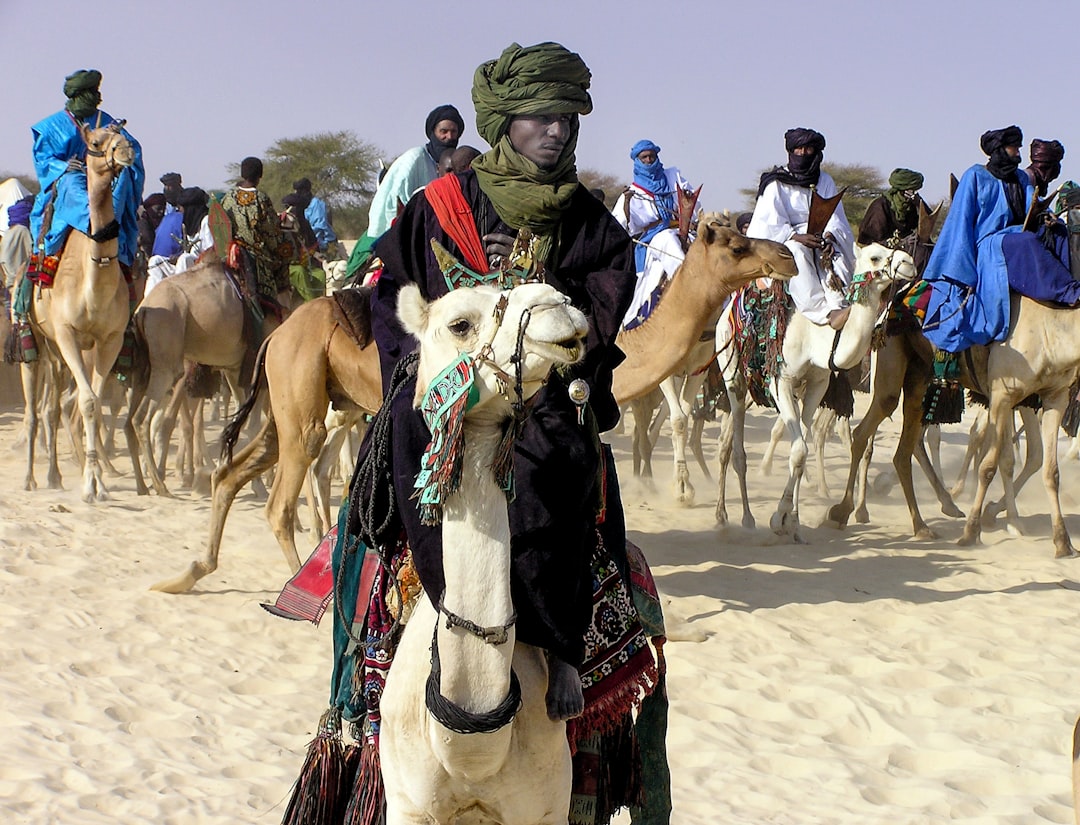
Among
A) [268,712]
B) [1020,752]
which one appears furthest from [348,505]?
[1020,752]

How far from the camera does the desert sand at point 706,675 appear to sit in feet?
16.2

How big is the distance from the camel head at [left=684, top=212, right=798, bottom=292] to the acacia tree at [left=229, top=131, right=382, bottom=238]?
31.2 meters

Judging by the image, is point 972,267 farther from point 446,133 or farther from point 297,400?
point 297,400

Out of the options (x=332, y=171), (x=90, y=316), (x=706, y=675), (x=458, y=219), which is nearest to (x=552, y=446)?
(x=458, y=219)

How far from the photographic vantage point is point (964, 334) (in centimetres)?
1002

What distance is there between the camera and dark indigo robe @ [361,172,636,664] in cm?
280

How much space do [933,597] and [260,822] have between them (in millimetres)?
5360

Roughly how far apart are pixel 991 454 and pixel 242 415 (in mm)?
6144

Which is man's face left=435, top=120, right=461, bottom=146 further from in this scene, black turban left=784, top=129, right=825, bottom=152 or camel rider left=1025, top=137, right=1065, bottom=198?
camel rider left=1025, top=137, right=1065, bottom=198

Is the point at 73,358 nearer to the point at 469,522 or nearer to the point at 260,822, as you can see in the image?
the point at 260,822

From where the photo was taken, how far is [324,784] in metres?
3.25

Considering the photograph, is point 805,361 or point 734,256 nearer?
point 734,256

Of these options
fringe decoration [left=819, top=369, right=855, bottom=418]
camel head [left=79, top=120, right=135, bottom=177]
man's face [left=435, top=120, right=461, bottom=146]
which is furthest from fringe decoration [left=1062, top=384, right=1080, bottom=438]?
camel head [left=79, top=120, right=135, bottom=177]

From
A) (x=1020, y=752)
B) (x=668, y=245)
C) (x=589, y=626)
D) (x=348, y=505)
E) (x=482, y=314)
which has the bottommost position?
(x=1020, y=752)
